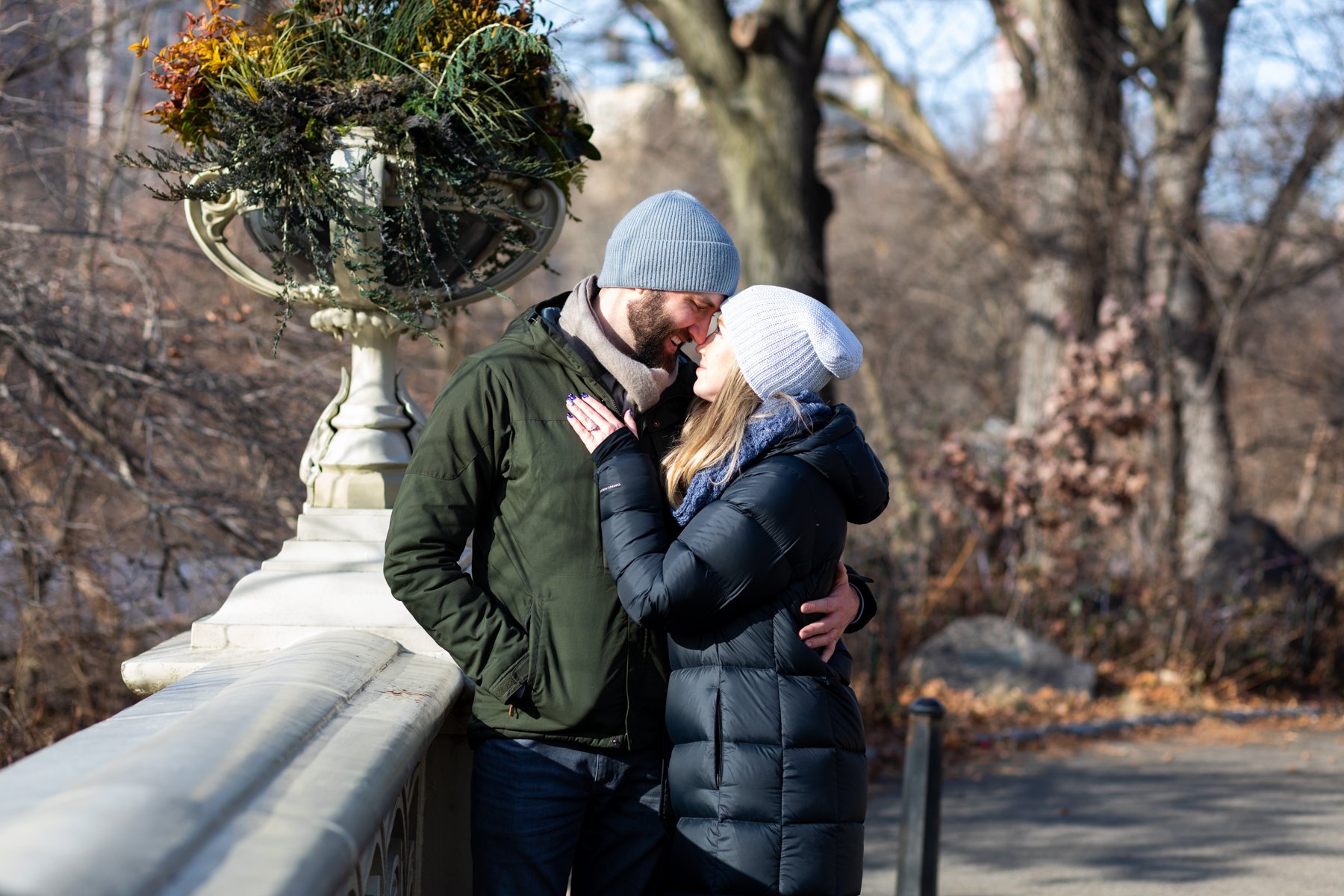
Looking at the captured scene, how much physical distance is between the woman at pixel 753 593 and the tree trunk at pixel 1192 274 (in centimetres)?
885

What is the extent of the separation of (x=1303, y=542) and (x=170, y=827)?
1328 cm

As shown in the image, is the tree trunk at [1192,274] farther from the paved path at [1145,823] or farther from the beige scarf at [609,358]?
the beige scarf at [609,358]

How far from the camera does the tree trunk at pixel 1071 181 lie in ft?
34.2

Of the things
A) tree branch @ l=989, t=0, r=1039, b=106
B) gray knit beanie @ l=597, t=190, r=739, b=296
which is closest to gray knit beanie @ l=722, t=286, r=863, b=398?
gray knit beanie @ l=597, t=190, r=739, b=296

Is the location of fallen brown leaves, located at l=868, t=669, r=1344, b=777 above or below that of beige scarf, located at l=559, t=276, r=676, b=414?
below

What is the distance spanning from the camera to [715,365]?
250 cm

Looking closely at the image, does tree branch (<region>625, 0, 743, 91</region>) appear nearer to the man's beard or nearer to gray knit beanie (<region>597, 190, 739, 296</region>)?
gray knit beanie (<region>597, 190, 739, 296</region>)

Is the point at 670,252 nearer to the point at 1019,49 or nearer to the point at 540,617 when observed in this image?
the point at 540,617

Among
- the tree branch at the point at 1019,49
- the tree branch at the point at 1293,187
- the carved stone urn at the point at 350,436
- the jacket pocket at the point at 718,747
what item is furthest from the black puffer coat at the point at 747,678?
the tree branch at the point at 1019,49

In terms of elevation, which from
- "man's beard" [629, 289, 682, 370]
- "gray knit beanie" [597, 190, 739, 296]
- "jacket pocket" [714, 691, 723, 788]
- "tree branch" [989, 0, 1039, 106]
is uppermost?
"tree branch" [989, 0, 1039, 106]

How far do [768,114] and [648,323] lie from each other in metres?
6.85

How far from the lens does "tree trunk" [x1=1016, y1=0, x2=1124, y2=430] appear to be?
34.2 feet

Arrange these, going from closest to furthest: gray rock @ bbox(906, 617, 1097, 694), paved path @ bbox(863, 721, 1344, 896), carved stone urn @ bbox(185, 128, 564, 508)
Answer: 1. carved stone urn @ bbox(185, 128, 564, 508)
2. paved path @ bbox(863, 721, 1344, 896)
3. gray rock @ bbox(906, 617, 1097, 694)

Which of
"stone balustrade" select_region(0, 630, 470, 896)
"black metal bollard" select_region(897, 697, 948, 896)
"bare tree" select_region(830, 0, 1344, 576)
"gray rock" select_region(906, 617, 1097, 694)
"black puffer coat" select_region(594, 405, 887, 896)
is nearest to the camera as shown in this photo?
A: "stone balustrade" select_region(0, 630, 470, 896)
